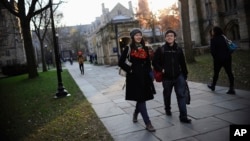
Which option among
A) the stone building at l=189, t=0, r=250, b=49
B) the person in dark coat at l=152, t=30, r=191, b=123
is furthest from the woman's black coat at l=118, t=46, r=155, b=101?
the stone building at l=189, t=0, r=250, b=49

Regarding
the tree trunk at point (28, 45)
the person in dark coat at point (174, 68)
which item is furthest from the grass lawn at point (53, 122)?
the tree trunk at point (28, 45)

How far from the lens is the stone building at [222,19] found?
911 inches

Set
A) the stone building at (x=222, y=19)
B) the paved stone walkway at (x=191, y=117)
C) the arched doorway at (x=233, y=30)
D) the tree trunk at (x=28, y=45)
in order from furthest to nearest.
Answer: the arched doorway at (x=233, y=30) < the stone building at (x=222, y=19) < the tree trunk at (x=28, y=45) < the paved stone walkway at (x=191, y=117)

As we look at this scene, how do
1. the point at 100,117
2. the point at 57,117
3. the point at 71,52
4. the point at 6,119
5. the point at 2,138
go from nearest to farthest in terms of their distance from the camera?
the point at 2,138
the point at 100,117
the point at 57,117
the point at 6,119
the point at 71,52

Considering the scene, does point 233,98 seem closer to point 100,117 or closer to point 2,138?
point 100,117

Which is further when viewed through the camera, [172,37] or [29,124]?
[29,124]

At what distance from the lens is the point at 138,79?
5.48 metres

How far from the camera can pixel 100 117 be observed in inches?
285

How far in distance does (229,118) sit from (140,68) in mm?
2212

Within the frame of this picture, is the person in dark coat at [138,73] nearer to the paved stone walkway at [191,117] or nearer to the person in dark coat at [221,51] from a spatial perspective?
the paved stone walkway at [191,117]

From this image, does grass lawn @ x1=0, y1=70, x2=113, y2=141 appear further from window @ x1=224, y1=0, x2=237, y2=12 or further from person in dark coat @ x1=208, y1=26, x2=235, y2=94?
window @ x1=224, y1=0, x2=237, y2=12

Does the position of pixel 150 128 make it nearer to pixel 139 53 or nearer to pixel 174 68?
pixel 174 68

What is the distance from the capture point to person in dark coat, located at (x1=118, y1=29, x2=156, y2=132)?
550cm

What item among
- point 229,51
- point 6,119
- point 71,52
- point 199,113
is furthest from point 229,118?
point 71,52
